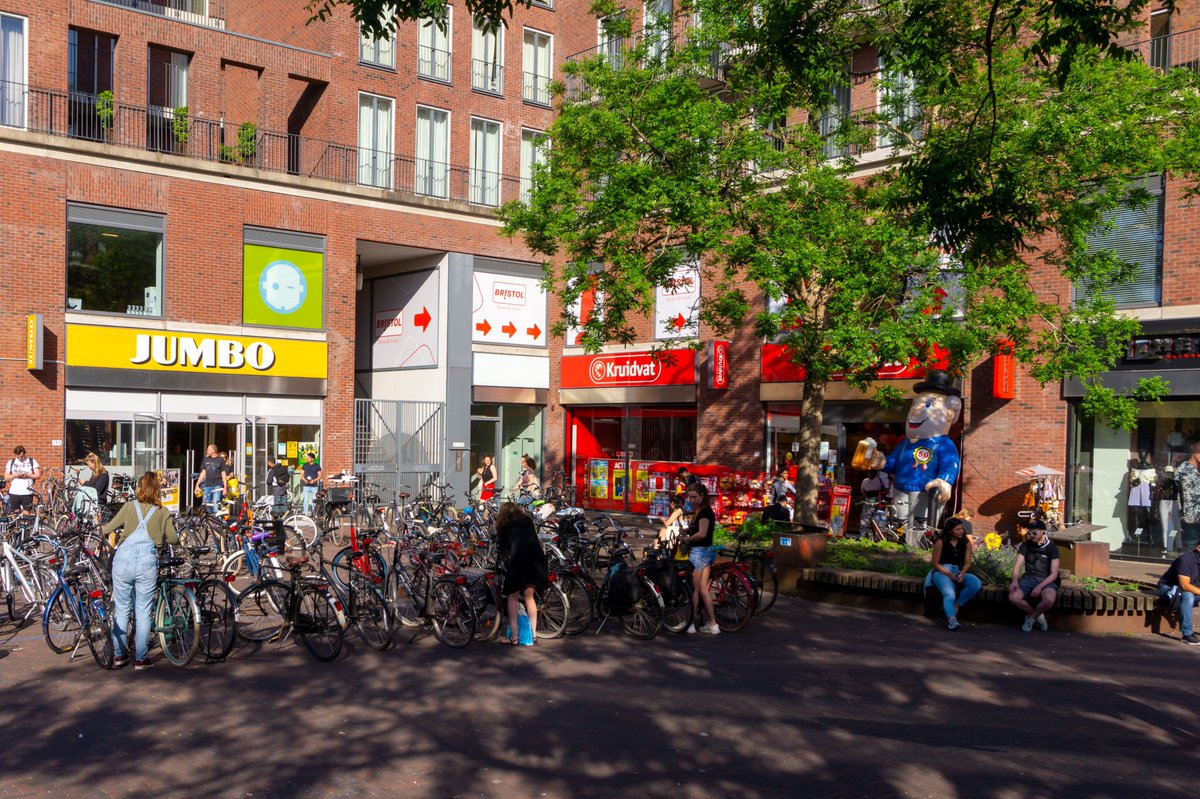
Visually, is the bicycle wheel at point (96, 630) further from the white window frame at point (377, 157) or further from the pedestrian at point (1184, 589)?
the white window frame at point (377, 157)

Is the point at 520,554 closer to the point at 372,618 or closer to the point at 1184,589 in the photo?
the point at 372,618

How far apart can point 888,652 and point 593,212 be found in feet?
29.4

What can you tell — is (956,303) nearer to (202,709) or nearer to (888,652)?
(888,652)

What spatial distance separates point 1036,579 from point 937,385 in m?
7.73

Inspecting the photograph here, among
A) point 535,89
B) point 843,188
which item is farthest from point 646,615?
point 535,89

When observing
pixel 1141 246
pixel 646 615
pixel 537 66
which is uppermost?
pixel 537 66

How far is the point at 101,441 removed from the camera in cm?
2458

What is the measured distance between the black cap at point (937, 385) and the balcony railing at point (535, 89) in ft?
53.9

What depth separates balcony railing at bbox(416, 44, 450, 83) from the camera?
1204 inches

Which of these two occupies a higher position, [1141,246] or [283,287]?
[1141,246]

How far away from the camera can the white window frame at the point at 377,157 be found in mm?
29469

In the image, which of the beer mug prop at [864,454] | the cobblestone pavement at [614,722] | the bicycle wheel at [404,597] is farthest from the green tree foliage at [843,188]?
the bicycle wheel at [404,597]

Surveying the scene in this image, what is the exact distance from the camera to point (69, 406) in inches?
948

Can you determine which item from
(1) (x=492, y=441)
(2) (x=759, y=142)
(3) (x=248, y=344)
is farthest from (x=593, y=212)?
(1) (x=492, y=441)
